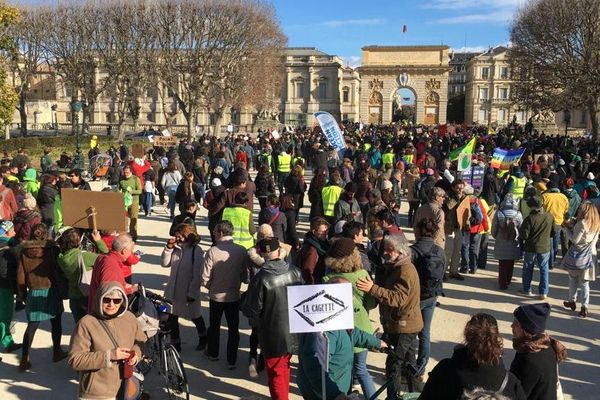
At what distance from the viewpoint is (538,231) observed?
7.96m

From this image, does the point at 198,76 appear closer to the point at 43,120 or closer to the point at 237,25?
the point at 237,25

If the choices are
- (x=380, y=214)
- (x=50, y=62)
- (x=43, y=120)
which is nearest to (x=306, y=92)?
(x=43, y=120)

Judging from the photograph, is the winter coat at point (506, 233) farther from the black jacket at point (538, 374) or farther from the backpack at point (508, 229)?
the black jacket at point (538, 374)

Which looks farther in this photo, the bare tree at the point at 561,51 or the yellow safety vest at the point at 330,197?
the bare tree at the point at 561,51

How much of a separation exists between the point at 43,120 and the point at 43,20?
119 feet

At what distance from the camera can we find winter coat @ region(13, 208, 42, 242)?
20.6 feet

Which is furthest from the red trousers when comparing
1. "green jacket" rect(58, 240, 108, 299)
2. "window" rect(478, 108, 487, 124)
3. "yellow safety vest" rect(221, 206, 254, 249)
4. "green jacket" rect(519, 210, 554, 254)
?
"window" rect(478, 108, 487, 124)

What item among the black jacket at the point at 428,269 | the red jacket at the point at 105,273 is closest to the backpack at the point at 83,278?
the red jacket at the point at 105,273

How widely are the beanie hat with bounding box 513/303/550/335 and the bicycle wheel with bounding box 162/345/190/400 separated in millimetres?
2987

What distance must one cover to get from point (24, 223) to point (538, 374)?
577 centimetres

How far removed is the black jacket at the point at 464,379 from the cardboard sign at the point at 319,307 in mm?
1035

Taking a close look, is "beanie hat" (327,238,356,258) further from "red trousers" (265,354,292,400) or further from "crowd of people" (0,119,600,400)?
"red trousers" (265,354,292,400)

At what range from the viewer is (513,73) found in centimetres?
3578

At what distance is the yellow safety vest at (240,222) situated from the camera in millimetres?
7273
